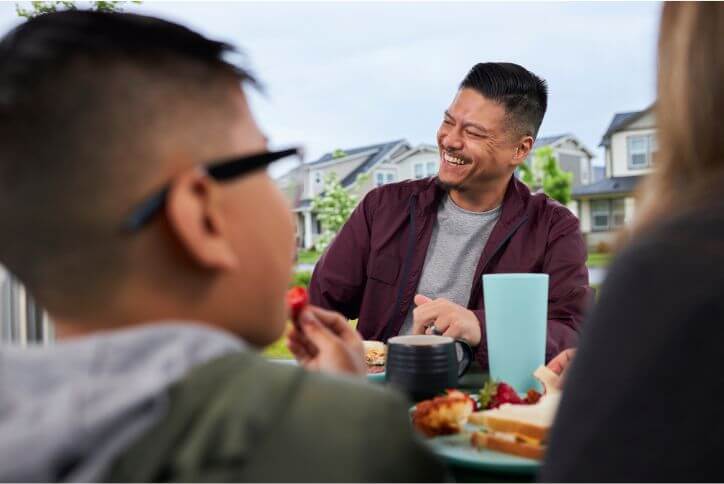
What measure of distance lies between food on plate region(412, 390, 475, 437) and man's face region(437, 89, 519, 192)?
55.7 inches

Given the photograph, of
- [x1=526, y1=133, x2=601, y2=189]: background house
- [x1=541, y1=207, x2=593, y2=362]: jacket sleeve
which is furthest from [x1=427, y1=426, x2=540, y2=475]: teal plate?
[x1=526, y1=133, x2=601, y2=189]: background house

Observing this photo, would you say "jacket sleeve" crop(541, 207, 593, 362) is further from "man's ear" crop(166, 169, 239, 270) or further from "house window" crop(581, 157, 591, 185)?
"house window" crop(581, 157, 591, 185)

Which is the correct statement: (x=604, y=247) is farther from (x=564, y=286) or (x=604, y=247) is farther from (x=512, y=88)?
(x=512, y=88)

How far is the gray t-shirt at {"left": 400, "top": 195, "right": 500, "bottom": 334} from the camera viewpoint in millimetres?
2307

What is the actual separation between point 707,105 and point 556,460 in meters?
0.40

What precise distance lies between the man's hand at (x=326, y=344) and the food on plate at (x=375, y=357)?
1.79ft

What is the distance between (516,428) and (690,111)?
525mm

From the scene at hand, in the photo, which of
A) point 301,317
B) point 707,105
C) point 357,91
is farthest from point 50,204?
point 357,91

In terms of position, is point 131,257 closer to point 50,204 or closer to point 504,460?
point 50,204

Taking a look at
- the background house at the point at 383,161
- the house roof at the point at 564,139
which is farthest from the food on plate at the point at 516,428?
the house roof at the point at 564,139

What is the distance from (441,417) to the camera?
107 centimetres

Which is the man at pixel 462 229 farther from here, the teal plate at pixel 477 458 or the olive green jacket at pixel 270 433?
the olive green jacket at pixel 270 433

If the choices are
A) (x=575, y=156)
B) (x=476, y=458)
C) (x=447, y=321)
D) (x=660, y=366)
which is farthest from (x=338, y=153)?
(x=660, y=366)

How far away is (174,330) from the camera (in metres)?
0.57
